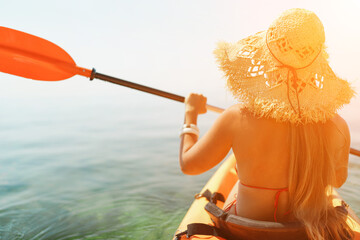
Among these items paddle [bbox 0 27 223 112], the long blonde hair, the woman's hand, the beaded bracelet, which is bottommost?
the long blonde hair

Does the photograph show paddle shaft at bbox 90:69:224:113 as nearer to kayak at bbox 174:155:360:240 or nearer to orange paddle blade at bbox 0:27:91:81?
orange paddle blade at bbox 0:27:91:81

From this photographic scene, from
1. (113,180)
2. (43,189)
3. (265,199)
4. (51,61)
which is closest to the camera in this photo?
(265,199)

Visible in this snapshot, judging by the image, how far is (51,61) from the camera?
261 cm

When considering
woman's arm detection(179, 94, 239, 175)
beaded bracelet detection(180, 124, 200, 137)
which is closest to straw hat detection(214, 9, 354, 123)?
woman's arm detection(179, 94, 239, 175)

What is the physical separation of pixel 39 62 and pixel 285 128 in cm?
222

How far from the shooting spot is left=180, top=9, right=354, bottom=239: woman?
3.96 feet

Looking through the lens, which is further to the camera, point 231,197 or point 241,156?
point 231,197

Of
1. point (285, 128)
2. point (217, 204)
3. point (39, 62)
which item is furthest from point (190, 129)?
point (39, 62)

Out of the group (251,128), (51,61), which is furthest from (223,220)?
(51,61)

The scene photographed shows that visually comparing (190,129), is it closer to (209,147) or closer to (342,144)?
(209,147)

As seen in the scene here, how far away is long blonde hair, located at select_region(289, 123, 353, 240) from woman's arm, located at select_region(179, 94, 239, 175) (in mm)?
272

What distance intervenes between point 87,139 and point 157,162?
3.92 meters

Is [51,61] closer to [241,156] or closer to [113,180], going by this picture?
[241,156]

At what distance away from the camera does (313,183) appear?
127 cm
